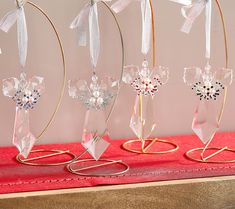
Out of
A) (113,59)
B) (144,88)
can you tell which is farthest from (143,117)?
(113,59)

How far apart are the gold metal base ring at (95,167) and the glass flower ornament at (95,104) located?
0.03 meters

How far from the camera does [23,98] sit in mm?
1155

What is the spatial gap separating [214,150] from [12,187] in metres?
0.44

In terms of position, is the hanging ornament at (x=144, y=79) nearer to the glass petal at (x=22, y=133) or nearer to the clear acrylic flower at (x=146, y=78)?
the clear acrylic flower at (x=146, y=78)

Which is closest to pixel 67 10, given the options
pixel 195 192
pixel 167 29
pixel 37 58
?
pixel 37 58

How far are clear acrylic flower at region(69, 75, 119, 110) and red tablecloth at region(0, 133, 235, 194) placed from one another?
0.13m

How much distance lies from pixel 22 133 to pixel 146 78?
254 millimetres

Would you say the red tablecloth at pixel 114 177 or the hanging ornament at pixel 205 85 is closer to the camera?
the red tablecloth at pixel 114 177

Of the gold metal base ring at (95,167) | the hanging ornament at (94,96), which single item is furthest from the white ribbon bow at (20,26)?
the gold metal base ring at (95,167)

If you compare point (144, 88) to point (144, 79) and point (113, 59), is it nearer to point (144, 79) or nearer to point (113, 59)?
point (144, 79)

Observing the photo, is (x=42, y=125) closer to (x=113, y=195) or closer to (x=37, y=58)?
(x=37, y=58)

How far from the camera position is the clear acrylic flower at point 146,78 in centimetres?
121

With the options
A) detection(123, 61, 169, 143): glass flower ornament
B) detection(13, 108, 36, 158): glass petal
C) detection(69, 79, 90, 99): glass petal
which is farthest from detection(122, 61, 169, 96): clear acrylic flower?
detection(13, 108, 36, 158): glass petal

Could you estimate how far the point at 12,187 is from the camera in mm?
1077
